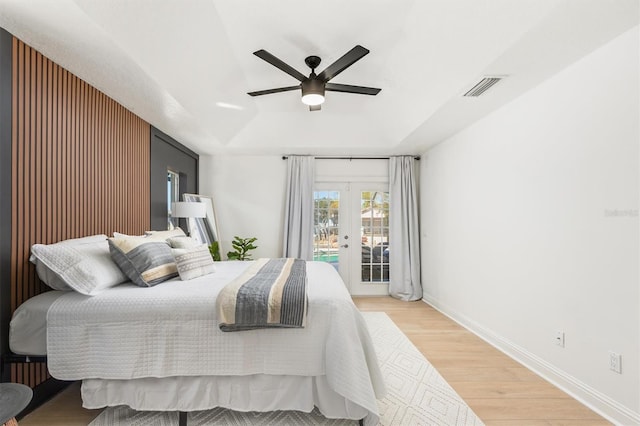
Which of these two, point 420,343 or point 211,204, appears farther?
point 211,204

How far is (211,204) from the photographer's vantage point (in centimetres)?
511

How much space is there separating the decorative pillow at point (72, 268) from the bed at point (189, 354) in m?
0.09

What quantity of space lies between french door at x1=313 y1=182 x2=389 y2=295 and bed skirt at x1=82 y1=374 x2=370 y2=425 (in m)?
3.45

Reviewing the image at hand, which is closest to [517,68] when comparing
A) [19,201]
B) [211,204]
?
[19,201]

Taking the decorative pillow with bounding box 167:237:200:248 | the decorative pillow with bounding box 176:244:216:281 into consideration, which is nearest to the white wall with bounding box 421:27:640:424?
the decorative pillow with bounding box 176:244:216:281

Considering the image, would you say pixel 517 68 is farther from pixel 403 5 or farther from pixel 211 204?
pixel 211 204

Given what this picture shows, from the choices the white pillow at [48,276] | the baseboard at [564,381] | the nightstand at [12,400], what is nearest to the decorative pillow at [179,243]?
the white pillow at [48,276]

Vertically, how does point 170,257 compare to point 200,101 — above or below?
below

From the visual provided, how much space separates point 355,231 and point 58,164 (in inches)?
155

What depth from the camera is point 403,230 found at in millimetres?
5145

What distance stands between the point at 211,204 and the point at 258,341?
11.8 ft

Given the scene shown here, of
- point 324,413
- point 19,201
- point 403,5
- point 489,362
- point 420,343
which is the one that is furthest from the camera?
point 420,343

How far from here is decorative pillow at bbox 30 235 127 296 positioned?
76.9 inches

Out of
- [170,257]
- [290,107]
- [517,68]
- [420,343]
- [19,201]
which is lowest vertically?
[420,343]
